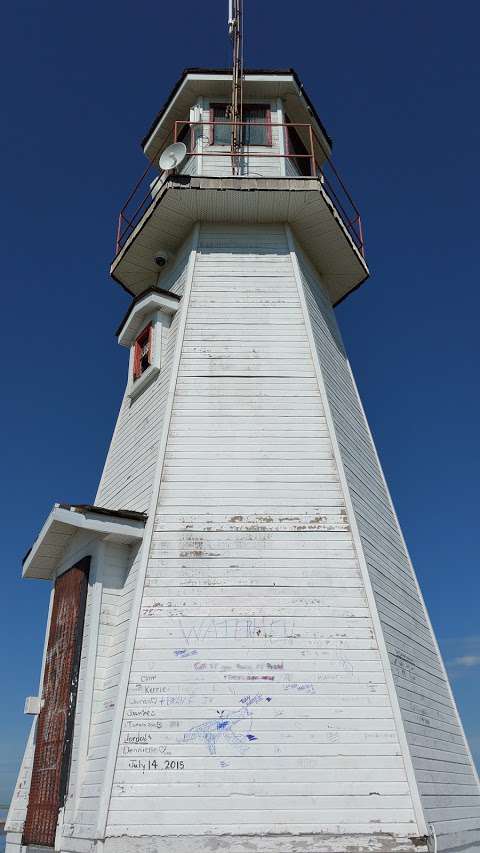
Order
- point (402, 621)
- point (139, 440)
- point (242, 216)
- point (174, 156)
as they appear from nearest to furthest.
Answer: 1. point (402, 621)
2. point (139, 440)
3. point (242, 216)
4. point (174, 156)

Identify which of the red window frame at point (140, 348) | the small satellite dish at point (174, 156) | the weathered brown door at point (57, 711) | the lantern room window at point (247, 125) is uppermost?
the lantern room window at point (247, 125)

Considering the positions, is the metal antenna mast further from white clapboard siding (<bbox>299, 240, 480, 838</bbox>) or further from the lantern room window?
white clapboard siding (<bbox>299, 240, 480, 838</bbox>)

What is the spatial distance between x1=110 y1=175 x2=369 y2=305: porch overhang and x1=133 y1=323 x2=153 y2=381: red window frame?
2.34 m

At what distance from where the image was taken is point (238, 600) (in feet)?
28.3

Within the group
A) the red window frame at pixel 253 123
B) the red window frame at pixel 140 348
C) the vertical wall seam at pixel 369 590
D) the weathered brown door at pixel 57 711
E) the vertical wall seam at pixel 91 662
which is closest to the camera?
the vertical wall seam at pixel 369 590

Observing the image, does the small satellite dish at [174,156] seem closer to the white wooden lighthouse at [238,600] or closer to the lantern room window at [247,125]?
the white wooden lighthouse at [238,600]

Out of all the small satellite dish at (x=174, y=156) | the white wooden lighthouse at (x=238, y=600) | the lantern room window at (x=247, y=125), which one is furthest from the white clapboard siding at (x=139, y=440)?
the lantern room window at (x=247, y=125)

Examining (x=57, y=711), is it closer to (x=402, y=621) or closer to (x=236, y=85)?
(x=402, y=621)

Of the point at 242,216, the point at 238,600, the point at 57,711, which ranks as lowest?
the point at 57,711

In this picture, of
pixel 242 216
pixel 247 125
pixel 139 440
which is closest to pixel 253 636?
pixel 139 440

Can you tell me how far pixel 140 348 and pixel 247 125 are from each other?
18.9 ft

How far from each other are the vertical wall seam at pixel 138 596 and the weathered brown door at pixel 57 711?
58.6 inches

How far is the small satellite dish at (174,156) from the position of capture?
13.7 meters

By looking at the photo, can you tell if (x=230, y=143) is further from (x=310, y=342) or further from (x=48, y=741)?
(x=48, y=741)
